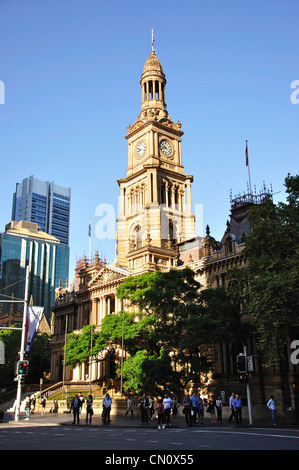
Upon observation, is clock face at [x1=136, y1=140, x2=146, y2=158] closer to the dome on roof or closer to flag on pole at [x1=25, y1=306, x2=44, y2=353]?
the dome on roof

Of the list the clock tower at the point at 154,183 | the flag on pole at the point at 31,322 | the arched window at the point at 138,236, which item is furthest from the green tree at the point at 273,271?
the arched window at the point at 138,236

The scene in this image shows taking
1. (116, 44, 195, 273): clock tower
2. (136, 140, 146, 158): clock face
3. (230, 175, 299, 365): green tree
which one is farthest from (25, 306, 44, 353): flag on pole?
(136, 140, 146, 158): clock face

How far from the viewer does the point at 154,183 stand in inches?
2869

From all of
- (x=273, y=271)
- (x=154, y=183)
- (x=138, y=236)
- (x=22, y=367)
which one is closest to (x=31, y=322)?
(x=22, y=367)

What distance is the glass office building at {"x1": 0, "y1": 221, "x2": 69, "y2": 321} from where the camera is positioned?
502ft

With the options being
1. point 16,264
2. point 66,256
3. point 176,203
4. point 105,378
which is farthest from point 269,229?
point 66,256

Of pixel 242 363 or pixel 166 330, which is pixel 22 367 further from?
pixel 242 363

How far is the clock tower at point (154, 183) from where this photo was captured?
7181 centimetres

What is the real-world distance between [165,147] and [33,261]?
100888mm

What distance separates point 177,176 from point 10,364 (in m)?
40.6

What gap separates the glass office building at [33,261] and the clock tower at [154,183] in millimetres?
84710

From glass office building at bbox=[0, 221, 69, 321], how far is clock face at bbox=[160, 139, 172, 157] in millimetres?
88354

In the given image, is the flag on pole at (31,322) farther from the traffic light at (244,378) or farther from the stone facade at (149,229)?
the stone facade at (149,229)
